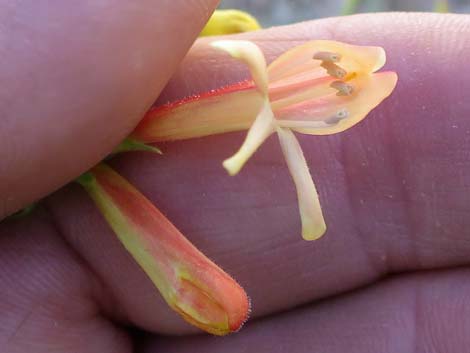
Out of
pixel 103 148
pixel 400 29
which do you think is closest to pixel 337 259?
pixel 400 29

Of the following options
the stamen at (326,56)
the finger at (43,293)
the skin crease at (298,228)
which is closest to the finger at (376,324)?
the skin crease at (298,228)

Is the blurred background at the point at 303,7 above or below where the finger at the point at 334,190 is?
below

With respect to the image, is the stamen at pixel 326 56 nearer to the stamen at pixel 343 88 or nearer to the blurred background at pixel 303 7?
the stamen at pixel 343 88

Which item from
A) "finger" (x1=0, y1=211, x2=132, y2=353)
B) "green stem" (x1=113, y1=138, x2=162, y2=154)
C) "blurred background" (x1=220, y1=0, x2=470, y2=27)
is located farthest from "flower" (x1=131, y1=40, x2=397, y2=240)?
"blurred background" (x1=220, y1=0, x2=470, y2=27)

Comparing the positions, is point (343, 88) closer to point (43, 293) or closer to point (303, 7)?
point (43, 293)

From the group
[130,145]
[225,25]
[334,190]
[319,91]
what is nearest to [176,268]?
[130,145]

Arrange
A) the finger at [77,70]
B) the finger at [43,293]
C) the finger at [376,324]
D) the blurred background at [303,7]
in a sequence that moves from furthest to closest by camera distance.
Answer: the blurred background at [303,7]
the finger at [376,324]
the finger at [43,293]
the finger at [77,70]

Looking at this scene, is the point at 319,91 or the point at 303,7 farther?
the point at 303,7

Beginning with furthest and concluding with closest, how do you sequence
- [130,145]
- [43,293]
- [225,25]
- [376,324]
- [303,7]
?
[303,7] < [225,25] < [376,324] < [43,293] < [130,145]

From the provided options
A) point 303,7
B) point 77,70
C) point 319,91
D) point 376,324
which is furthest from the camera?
point 303,7
